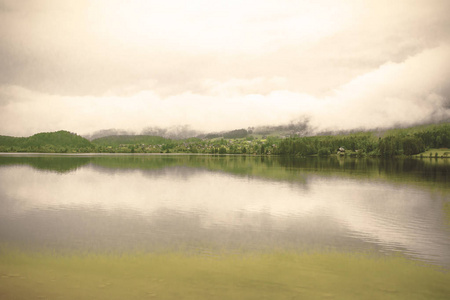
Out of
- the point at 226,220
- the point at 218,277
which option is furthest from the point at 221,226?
the point at 218,277

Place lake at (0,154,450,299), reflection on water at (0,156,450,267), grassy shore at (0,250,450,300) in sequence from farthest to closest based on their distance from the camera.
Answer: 1. reflection on water at (0,156,450,267)
2. lake at (0,154,450,299)
3. grassy shore at (0,250,450,300)

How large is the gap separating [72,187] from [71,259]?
31.1m

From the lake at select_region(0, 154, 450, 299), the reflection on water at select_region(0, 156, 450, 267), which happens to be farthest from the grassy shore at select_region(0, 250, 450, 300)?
the reflection on water at select_region(0, 156, 450, 267)

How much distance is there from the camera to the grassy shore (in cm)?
1235

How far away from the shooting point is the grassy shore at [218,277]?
12352 mm

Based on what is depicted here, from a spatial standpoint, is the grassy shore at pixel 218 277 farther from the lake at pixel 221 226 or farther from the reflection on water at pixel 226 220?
the reflection on water at pixel 226 220

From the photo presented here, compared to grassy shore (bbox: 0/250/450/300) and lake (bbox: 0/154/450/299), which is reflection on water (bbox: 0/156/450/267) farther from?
grassy shore (bbox: 0/250/450/300)

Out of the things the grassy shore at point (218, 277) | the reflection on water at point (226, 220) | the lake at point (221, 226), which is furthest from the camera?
the reflection on water at point (226, 220)

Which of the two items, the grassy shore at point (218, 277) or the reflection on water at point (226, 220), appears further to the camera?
the reflection on water at point (226, 220)

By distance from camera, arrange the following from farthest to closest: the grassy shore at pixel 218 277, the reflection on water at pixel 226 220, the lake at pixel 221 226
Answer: the reflection on water at pixel 226 220, the lake at pixel 221 226, the grassy shore at pixel 218 277

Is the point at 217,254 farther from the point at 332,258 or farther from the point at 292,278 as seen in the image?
the point at 332,258

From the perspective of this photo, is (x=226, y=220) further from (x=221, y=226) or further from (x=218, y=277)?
(x=218, y=277)

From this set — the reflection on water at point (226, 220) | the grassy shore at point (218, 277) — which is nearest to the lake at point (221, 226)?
the reflection on water at point (226, 220)

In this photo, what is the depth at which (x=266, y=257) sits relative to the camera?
53.9ft
